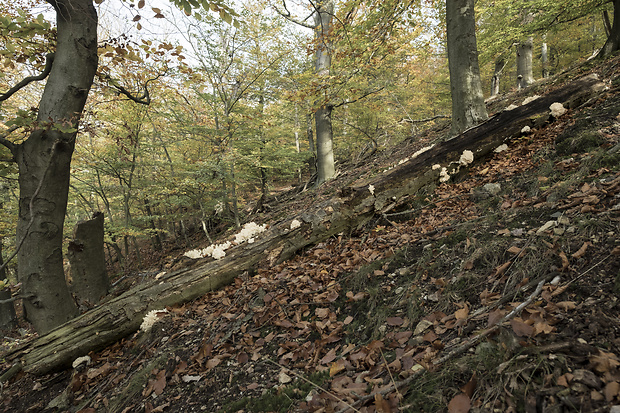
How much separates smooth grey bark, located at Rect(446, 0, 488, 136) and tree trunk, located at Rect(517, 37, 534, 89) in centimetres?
635

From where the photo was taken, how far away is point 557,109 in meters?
4.50

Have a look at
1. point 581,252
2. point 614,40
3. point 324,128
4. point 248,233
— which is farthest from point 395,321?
point 614,40

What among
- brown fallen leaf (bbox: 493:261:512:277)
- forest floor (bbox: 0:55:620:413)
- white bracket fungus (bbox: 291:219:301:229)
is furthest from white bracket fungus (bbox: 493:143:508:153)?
white bracket fungus (bbox: 291:219:301:229)

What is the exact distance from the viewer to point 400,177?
440 centimetres

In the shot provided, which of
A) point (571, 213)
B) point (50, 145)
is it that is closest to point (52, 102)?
point (50, 145)

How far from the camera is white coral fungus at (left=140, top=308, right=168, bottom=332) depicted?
3.31 metres

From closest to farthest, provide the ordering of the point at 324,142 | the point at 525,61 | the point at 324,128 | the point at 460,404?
the point at 460,404 < the point at 525,61 < the point at 324,128 < the point at 324,142

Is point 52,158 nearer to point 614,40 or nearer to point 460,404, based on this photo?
point 460,404

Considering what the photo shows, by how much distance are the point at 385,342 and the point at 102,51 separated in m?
5.26

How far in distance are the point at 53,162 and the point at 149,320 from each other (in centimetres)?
248

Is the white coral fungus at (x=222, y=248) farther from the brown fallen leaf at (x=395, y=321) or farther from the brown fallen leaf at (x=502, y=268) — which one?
the brown fallen leaf at (x=502, y=268)

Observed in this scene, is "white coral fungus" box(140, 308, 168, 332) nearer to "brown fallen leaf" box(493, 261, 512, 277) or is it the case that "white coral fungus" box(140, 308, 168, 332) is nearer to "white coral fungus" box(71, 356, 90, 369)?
"white coral fungus" box(71, 356, 90, 369)

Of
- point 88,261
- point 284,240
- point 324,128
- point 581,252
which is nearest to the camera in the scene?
point 581,252

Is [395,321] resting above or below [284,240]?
below
